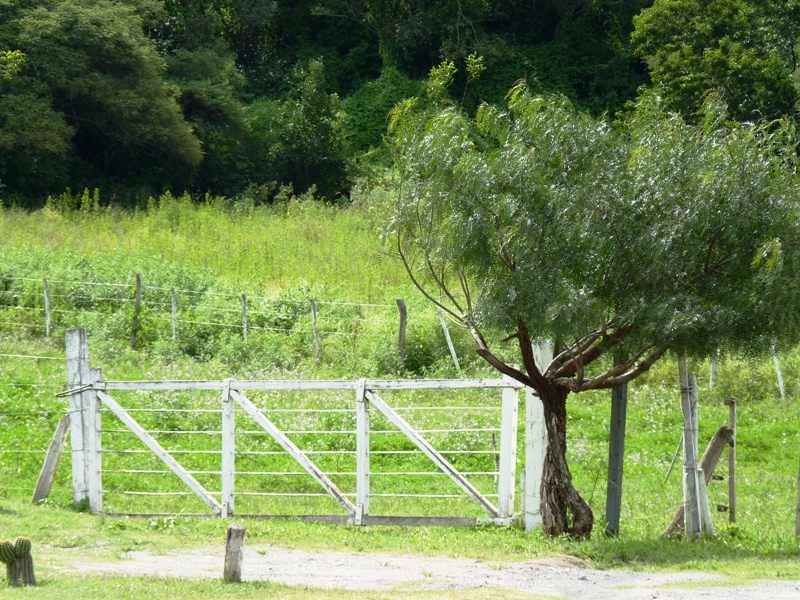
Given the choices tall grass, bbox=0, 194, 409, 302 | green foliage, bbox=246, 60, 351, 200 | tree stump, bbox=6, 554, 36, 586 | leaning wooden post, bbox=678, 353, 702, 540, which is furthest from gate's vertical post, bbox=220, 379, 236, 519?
green foliage, bbox=246, 60, 351, 200

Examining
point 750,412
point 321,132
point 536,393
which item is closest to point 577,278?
point 536,393

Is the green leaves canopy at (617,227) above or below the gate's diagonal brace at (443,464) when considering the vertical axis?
above

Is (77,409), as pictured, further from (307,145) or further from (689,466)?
(307,145)

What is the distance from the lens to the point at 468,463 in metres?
15.0

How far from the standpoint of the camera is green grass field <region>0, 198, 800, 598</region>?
10305 millimetres

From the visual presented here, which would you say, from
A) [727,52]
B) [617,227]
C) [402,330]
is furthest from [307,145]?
[617,227]

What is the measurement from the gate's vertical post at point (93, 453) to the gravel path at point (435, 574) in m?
2.35

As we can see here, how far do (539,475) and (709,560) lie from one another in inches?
79.4

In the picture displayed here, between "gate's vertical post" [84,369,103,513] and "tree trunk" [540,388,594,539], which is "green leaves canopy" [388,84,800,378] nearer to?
"tree trunk" [540,388,594,539]

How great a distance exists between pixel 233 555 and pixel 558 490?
3.81 meters

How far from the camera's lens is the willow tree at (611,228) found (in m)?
9.46

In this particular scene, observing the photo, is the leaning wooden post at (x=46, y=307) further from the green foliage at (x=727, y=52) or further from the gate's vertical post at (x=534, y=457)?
the green foliage at (x=727, y=52)

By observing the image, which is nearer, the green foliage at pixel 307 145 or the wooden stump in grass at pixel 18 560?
the wooden stump in grass at pixel 18 560

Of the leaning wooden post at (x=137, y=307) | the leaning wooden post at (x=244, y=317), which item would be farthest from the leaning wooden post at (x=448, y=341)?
the leaning wooden post at (x=137, y=307)
